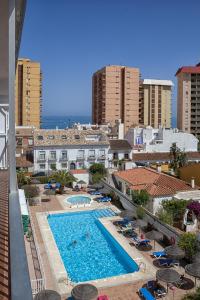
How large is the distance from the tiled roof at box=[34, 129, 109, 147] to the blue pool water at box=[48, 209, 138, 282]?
17.9 m

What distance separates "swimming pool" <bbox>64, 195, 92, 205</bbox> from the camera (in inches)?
1163

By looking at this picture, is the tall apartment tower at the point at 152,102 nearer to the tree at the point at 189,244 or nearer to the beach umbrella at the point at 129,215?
the beach umbrella at the point at 129,215

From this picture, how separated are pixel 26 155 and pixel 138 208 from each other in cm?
2511

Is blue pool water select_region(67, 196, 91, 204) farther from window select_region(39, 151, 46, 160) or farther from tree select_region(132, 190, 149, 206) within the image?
window select_region(39, 151, 46, 160)

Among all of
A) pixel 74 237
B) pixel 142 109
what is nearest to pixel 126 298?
pixel 74 237

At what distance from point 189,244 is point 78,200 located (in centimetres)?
1544

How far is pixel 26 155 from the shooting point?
44688 millimetres

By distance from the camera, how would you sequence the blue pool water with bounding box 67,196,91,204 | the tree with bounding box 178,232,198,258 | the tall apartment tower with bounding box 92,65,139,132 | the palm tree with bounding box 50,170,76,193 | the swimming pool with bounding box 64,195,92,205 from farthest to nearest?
the tall apartment tower with bounding box 92,65,139,132, the palm tree with bounding box 50,170,76,193, the blue pool water with bounding box 67,196,91,204, the swimming pool with bounding box 64,195,92,205, the tree with bounding box 178,232,198,258

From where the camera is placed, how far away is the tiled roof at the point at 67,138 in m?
42.7

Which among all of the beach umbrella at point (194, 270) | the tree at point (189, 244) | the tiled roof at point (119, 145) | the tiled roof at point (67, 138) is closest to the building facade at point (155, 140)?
the tiled roof at point (119, 145)

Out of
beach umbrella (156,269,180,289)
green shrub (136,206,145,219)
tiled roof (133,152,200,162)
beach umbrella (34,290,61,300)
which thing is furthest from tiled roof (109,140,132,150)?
beach umbrella (34,290,61,300)

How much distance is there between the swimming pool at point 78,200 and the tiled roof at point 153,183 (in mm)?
4105

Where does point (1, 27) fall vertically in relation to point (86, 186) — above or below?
above

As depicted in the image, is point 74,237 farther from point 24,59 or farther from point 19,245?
point 24,59
